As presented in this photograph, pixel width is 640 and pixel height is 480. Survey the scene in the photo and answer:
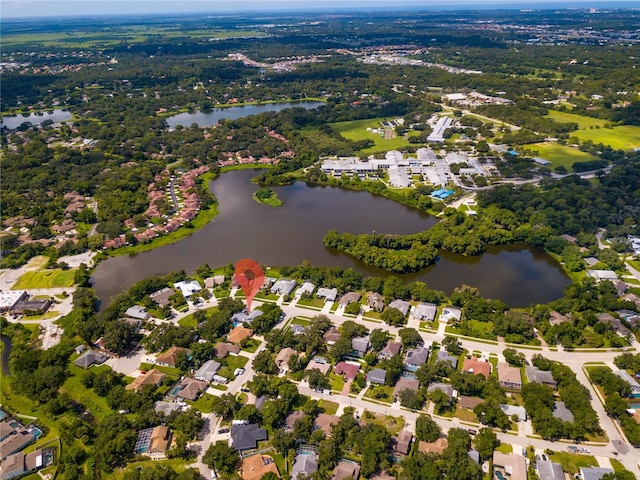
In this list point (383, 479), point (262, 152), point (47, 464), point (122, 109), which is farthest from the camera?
point (122, 109)

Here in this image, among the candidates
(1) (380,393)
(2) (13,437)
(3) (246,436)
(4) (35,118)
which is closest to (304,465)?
(3) (246,436)

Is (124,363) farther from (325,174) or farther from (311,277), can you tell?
(325,174)

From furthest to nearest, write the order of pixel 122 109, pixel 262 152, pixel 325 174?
pixel 122 109 → pixel 262 152 → pixel 325 174

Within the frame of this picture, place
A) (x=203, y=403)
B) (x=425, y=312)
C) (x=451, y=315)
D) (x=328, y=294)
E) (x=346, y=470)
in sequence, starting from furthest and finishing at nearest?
1. (x=328, y=294)
2. (x=425, y=312)
3. (x=451, y=315)
4. (x=203, y=403)
5. (x=346, y=470)

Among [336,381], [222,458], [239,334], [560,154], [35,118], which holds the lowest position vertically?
[336,381]

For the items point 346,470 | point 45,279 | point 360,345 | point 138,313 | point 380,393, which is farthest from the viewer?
point 45,279

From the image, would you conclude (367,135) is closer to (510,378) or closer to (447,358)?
(447,358)

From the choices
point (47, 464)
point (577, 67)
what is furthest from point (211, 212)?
point (577, 67)
